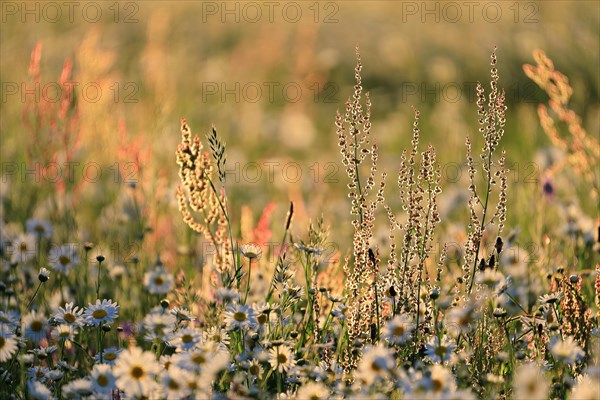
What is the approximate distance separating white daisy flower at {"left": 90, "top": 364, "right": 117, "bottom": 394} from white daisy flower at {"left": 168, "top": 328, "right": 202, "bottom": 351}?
0.19m

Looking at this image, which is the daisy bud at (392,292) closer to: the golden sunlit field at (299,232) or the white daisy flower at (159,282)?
the golden sunlit field at (299,232)

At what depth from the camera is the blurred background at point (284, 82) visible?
551cm

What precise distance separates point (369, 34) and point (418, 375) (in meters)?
12.8

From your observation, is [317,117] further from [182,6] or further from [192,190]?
[192,190]

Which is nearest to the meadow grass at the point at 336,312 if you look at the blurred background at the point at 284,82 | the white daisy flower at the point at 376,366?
the white daisy flower at the point at 376,366

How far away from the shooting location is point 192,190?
2.66 meters

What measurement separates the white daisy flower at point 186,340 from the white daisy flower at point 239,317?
11cm

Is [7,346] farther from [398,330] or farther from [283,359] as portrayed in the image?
[398,330]

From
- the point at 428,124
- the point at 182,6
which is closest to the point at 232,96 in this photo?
the point at 428,124

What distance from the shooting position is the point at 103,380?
1.97 metres

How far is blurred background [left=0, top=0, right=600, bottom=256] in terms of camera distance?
5508mm

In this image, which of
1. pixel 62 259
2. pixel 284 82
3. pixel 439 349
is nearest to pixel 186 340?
pixel 439 349

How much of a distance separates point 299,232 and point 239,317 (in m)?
1.97

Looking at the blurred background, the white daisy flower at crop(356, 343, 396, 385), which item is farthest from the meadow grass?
the blurred background
